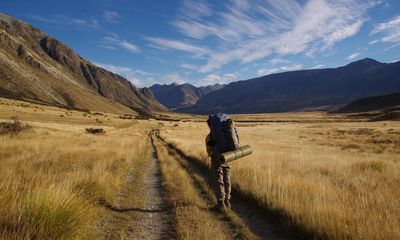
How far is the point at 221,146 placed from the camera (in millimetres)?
9039

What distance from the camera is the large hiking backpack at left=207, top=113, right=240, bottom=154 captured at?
8.97 metres

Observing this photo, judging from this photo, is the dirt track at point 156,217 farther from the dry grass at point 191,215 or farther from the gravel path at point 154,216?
the dry grass at point 191,215

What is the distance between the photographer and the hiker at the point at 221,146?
29.4 ft

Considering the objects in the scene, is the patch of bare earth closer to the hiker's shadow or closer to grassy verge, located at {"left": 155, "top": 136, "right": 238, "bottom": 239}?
the hiker's shadow

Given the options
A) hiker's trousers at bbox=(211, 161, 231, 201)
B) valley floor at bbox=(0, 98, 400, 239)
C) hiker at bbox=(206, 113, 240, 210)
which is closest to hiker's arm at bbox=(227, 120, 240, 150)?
hiker at bbox=(206, 113, 240, 210)

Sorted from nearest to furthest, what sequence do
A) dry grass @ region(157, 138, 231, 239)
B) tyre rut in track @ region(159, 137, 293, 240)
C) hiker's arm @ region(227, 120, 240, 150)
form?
dry grass @ region(157, 138, 231, 239), tyre rut in track @ region(159, 137, 293, 240), hiker's arm @ region(227, 120, 240, 150)

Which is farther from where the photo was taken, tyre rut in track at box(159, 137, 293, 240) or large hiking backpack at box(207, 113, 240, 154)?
large hiking backpack at box(207, 113, 240, 154)

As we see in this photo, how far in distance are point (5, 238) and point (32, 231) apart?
52cm

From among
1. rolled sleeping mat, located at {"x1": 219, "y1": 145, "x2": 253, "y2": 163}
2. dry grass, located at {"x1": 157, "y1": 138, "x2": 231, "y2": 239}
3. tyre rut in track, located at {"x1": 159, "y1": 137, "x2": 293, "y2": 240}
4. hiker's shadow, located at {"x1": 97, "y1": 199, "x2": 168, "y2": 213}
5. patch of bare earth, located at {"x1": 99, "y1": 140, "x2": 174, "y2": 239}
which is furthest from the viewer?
hiker's shadow, located at {"x1": 97, "y1": 199, "x2": 168, "y2": 213}

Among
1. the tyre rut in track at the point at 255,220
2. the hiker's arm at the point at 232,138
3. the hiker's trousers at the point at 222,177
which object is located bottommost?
the tyre rut in track at the point at 255,220

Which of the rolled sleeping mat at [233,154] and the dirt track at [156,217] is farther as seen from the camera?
the rolled sleeping mat at [233,154]

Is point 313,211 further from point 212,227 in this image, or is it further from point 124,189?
point 124,189

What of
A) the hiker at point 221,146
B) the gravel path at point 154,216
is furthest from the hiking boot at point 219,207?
the gravel path at point 154,216

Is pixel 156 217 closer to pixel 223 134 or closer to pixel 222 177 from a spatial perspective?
pixel 222 177
